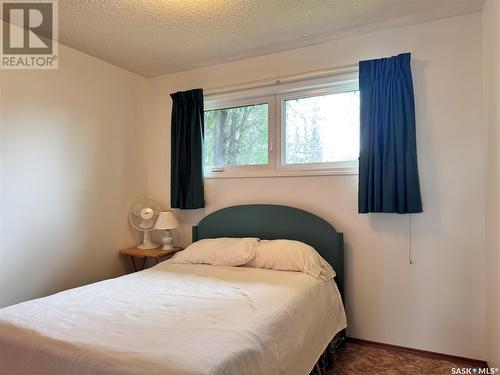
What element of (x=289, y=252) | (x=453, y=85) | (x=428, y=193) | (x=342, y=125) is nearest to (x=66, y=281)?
(x=289, y=252)

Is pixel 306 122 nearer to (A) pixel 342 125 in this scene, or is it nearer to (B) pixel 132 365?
(A) pixel 342 125

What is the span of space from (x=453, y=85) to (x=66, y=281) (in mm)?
3430

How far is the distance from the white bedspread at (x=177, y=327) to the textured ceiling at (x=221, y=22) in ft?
6.13

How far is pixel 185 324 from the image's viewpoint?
1.58m

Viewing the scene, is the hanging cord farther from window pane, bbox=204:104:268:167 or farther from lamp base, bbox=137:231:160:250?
lamp base, bbox=137:231:160:250

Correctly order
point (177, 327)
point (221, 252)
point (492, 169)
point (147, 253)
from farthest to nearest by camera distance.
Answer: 1. point (147, 253)
2. point (221, 252)
3. point (492, 169)
4. point (177, 327)

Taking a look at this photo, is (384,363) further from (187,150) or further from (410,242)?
(187,150)

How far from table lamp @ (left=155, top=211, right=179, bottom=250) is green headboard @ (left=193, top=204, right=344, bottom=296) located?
227 mm

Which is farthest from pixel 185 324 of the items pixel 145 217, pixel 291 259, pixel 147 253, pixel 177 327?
pixel 145 217

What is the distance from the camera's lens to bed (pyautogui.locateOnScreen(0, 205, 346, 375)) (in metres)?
1.29

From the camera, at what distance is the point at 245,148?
3.29 m

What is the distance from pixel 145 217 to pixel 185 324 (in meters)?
2.01

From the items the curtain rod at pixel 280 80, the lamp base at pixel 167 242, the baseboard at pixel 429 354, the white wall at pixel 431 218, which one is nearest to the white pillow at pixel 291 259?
the white wall at pixel 431 218

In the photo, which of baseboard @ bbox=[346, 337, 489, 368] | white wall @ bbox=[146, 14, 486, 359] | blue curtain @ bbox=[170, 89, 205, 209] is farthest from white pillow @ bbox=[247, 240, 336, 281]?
blue curtain @ bbox=[170, 89, 205, 209]
